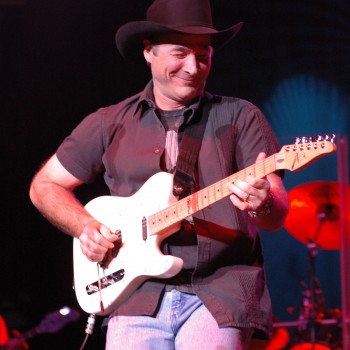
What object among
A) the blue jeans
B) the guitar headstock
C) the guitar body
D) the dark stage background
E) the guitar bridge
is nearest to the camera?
the guitar headstock

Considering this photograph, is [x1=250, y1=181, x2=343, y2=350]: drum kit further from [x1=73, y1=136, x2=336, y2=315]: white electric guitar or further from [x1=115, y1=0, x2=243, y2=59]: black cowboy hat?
[x1=73, y1=136, x2=336, y2=315]: white electric guitar

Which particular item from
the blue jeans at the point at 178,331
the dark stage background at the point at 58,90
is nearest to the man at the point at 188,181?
the blue jeans at the point at 178,331

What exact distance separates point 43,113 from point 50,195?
7.55ft

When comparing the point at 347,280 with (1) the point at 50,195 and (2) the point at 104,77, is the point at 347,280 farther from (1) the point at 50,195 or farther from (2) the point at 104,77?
(2) the point at 104,77

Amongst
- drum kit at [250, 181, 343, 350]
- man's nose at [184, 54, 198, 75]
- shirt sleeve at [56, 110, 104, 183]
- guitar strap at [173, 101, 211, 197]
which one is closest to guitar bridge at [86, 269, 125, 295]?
guitar strap at [173, 101, 211, 197]

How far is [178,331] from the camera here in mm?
3000

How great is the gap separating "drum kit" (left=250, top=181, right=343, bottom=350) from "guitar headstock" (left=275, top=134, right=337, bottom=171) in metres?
3.21

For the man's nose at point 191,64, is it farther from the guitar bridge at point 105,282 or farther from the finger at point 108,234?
the guitar bridge at point 105,282

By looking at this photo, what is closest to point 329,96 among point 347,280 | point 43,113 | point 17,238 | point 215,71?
point 215,71

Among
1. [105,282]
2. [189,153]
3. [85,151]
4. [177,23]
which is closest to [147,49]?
[177,23]

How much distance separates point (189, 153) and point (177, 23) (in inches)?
28.7

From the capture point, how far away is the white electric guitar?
2.74 m

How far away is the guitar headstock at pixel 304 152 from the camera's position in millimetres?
2654

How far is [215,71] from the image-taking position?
6.50 meters
